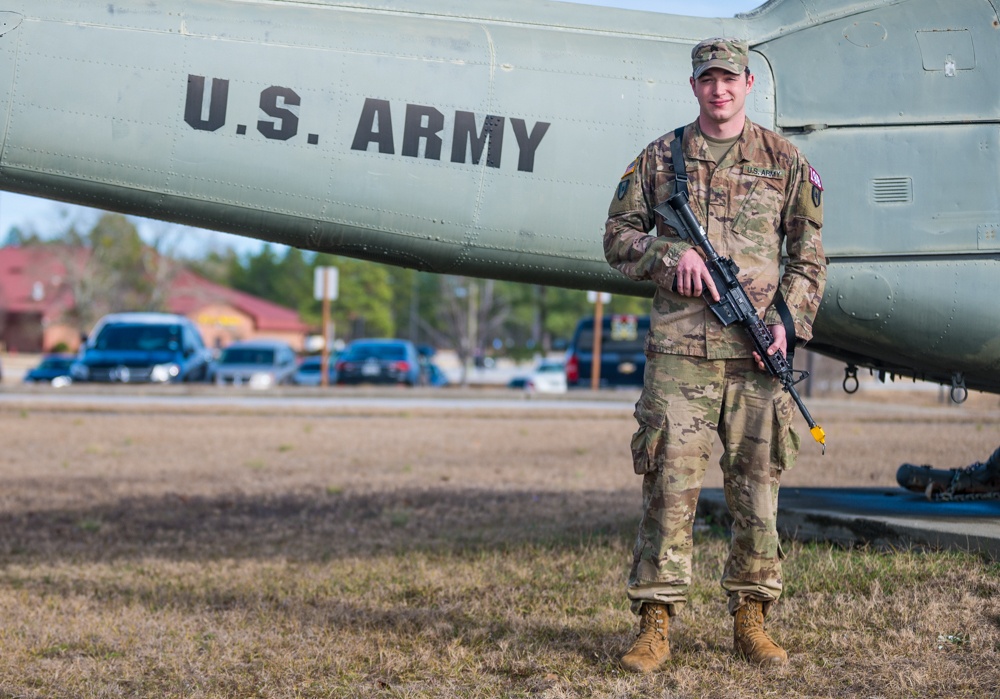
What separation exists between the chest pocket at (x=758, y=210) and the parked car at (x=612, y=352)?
20.2 meters

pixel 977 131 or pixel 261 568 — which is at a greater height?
pixel 977 131

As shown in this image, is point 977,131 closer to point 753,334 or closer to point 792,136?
point 792,136

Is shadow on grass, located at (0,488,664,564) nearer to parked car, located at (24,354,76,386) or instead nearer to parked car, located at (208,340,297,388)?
parked car, located at (208,340,297,388)

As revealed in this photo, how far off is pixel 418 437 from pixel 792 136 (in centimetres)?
926

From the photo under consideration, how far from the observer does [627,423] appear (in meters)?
15.9

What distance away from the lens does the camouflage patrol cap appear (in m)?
3.66

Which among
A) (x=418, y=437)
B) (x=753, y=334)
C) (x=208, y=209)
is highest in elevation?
(x=208, y=209)

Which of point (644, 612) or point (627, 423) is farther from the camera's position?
point (627, 423)

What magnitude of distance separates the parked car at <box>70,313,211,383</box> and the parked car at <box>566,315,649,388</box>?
9.12 m

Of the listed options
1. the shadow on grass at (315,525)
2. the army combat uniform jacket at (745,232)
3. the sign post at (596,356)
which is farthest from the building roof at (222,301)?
the army combat uniform jacket at (745,232)

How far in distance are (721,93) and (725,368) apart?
1.01 m

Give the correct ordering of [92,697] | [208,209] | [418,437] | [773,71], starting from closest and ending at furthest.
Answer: [92,697]
[208,209]
[773,71]
[418,437]

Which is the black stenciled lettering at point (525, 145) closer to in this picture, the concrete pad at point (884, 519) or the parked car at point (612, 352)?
the concrete pad at point (884, 519)

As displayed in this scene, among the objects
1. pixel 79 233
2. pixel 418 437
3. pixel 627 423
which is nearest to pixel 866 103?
pixel 418 437
